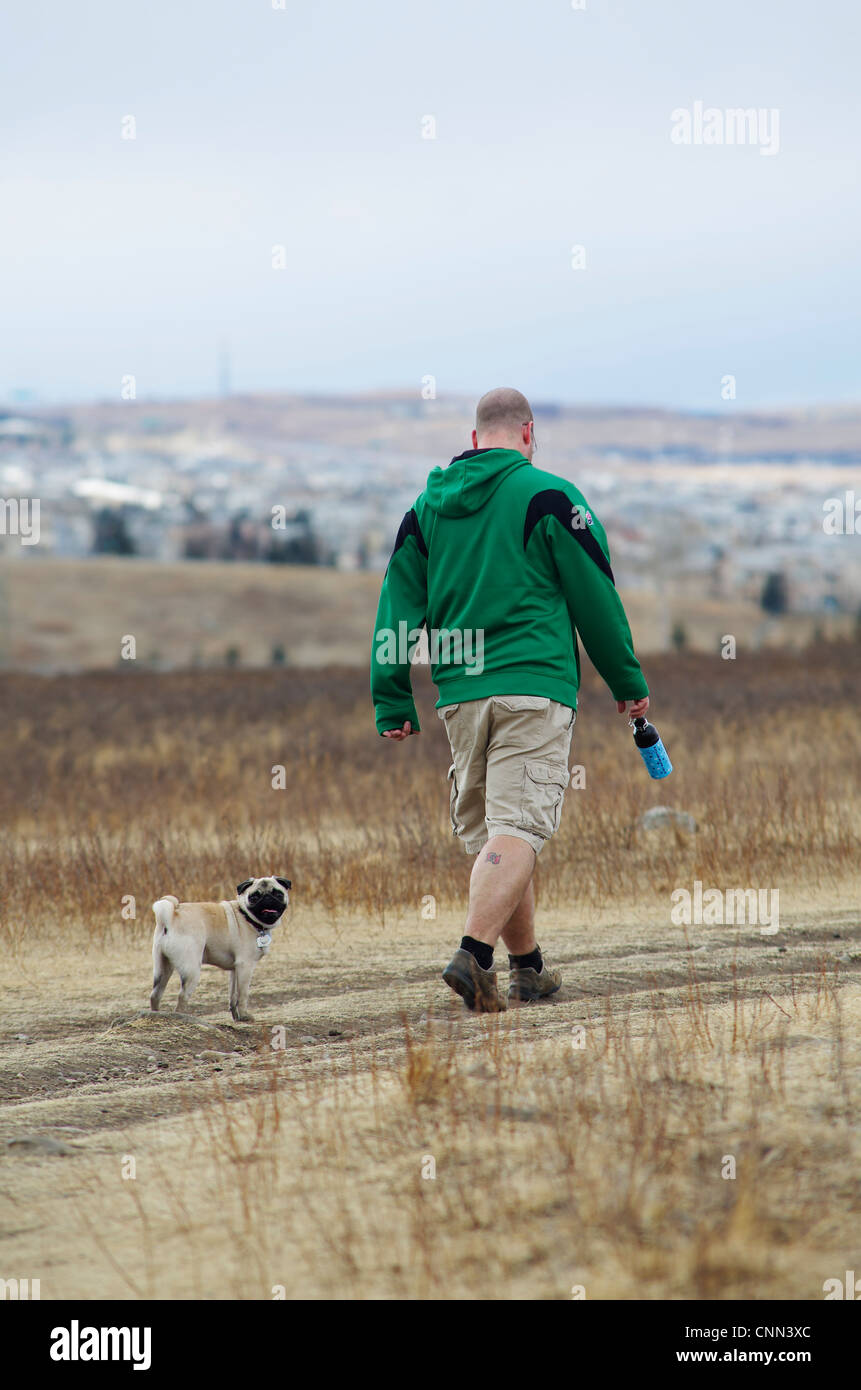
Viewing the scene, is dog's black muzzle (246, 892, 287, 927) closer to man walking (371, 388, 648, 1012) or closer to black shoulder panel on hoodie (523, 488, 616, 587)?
man walking (371, 388, 648, 1012)

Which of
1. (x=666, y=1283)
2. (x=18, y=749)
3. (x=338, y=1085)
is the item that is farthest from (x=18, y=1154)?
(x=18, y=749)

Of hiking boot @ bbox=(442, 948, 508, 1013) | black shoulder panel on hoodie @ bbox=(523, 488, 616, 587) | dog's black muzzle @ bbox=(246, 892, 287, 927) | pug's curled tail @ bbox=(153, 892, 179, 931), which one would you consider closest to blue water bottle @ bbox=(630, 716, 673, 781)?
black shoulder panel on hoodie @ bbox=(523, 488, 616, 587)

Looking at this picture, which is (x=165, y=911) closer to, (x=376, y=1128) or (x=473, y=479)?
(x=376, y=1128)

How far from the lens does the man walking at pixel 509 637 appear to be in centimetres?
539

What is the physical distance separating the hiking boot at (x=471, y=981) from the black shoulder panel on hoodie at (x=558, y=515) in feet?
5.00

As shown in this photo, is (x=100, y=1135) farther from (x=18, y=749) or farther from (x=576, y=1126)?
(x=18, y=749)

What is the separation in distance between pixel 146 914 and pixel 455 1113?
4665 millimetres

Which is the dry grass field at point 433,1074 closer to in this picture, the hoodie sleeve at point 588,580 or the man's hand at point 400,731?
the man's hand at point 400,731

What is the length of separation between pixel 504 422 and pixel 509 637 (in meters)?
0.85

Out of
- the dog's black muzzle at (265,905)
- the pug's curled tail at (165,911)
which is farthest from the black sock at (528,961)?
the pug's curled tail at (165,911)

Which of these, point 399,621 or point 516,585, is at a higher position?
point 516,585

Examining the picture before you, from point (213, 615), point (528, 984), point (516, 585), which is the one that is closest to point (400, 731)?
point (516, 585)

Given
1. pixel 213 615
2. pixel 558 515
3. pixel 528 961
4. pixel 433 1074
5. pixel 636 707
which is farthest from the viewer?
pixel 213 615

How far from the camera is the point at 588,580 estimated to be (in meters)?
5.38
